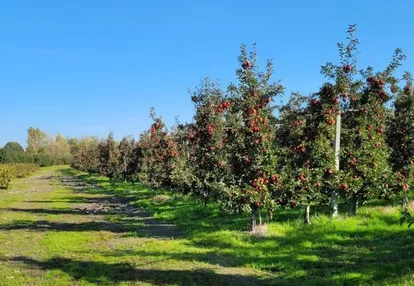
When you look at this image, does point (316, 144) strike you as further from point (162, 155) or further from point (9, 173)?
point (9, 173)

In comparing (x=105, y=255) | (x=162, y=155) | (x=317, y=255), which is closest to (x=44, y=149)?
(x=162, y=155)

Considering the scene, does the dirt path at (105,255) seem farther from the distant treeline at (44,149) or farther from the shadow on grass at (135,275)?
the distant treeline at (44,149)

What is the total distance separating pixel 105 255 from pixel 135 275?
2522mm

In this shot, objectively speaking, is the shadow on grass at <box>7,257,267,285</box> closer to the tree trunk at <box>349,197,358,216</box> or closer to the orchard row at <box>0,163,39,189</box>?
the tree trunk at <box>349,197,358,216</box>

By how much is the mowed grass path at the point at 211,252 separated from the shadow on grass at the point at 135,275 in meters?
0.02

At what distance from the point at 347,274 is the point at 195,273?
328 cm

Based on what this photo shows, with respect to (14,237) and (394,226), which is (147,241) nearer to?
(14,237)

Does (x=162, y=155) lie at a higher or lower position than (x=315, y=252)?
higher

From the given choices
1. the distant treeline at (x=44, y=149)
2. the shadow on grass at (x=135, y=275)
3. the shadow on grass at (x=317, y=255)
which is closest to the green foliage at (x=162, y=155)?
the shadow on grass at (x=317, y=255)

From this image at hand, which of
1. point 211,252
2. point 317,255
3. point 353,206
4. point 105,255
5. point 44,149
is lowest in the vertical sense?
point 105,255

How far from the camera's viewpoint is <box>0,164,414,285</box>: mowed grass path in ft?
28.4

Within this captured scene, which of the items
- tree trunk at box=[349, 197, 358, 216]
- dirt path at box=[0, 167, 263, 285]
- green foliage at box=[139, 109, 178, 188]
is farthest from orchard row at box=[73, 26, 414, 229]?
green foliage at box=[139, 109, 178, 188]

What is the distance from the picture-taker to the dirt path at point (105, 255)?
8.88 m

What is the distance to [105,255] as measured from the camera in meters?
11.3
